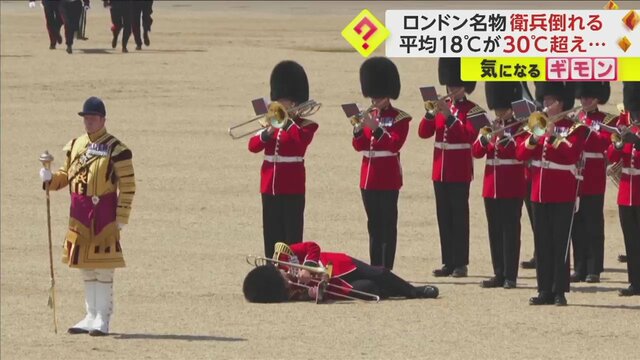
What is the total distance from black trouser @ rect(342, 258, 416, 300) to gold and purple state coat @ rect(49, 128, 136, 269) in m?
2.02

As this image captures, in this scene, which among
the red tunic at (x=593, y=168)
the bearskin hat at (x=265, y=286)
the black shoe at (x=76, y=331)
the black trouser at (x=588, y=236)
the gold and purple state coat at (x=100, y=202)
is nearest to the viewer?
the gold and purple state coat at (x=100, y=202)

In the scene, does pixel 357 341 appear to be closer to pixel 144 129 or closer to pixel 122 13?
pixel 122 13

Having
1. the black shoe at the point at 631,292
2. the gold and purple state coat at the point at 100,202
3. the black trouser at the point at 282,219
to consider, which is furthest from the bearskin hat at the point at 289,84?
the black shoe at the point at 631,292

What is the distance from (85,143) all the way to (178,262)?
145 inches

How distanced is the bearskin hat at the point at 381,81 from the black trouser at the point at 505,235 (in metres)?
1.09

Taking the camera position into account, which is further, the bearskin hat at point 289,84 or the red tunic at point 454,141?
the red tunic at point 454,141

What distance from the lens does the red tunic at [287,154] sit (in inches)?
555

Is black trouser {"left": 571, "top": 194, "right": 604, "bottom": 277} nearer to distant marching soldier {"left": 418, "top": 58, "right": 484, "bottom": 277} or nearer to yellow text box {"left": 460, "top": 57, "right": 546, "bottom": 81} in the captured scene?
distant marching soldier {"left": 418, "top": 58, "right": 484, "bottom": 277}

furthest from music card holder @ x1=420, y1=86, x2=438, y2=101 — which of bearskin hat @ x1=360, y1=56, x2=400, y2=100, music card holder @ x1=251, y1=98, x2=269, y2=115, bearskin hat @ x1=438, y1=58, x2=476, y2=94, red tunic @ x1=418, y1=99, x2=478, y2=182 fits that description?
music card holder @ x1=251, y1=98, x2=269, y2=115

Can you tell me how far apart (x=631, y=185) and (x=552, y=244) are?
0.77 m

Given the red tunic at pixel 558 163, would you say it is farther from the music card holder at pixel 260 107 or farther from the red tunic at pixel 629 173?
the music card holder at pixel 260 107

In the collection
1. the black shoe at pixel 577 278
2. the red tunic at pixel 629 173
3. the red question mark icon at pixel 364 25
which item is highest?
the red question mark icon at pixel 364 25

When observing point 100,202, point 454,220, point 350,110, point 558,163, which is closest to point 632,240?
point 558,163
